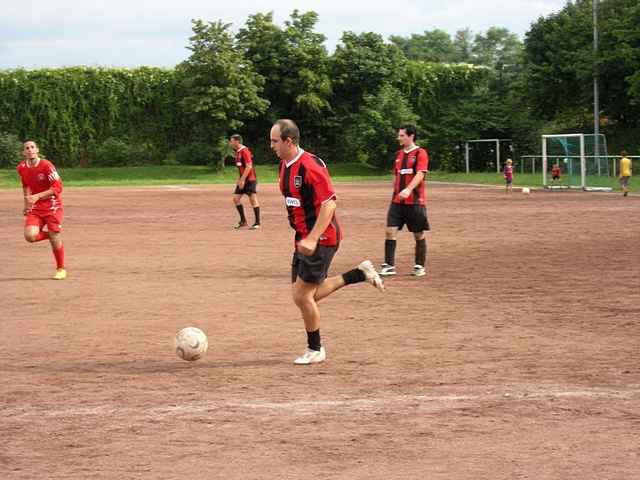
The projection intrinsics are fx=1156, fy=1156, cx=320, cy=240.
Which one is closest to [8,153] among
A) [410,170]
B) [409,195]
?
[410,170]

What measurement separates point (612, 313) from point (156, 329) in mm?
4422

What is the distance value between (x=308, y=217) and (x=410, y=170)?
583 cm

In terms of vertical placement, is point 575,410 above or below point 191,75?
below

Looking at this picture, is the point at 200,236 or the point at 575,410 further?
the point at 200,236

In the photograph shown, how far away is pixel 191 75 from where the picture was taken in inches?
2537

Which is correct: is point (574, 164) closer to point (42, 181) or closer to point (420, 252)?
point (420, 252)

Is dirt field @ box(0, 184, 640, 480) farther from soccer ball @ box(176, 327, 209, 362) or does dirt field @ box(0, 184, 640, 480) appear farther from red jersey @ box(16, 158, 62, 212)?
red jersey @ box(16, 158, 62, 212)

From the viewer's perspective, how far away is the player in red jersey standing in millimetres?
14734

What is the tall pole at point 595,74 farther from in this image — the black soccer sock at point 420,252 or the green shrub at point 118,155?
the black soccer sock at point 420,252

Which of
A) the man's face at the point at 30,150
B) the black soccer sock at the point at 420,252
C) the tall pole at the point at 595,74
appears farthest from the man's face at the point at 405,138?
the tall pole at the point at 595,74

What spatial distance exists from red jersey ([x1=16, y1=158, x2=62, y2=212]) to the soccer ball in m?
6.44

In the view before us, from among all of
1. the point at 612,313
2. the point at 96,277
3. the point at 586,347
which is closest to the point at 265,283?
the point at 96,277

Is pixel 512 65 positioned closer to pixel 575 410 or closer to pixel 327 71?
pixel 327 71

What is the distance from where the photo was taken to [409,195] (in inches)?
564
